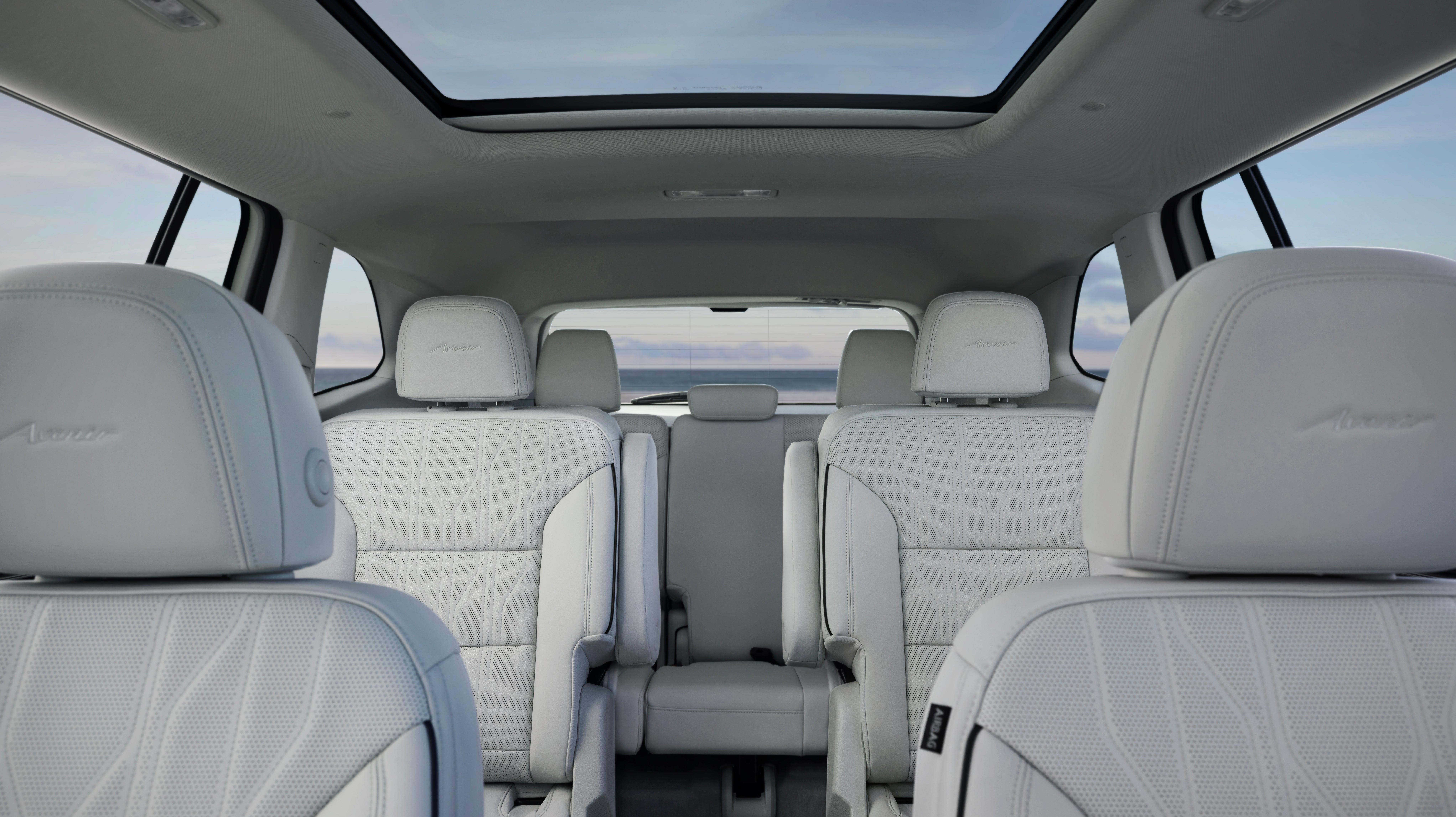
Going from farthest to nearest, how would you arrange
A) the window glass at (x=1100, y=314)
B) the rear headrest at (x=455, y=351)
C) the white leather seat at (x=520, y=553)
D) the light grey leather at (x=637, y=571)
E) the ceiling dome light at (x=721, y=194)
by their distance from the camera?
the window glass at (x=1100, y=314) < the ceiling dome light at (x=721, y=194) < the rear headrest at (x=455, y=351) < the light grey leather at (x=637, y=571) < the white leather seat at (x=520, y=553)

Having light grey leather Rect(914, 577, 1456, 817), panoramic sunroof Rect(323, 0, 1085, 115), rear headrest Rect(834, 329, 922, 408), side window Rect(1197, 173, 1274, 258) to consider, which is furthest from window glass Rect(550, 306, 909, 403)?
light grey leather Rect(914, 577, 1456, 817)

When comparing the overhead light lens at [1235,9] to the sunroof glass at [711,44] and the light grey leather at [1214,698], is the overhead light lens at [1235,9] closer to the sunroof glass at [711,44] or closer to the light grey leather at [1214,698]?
the sunroof glass at [711,44]

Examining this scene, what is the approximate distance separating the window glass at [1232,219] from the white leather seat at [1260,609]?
2.05 metres

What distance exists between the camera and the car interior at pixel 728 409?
875mm

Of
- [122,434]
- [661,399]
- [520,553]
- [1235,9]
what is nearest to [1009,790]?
[122,434]

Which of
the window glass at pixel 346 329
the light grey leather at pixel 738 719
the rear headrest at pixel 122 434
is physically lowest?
the light grey leather at pixel 738 719

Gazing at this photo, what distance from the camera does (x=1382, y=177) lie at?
2309mm

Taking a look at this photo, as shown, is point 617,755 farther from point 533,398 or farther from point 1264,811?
point 1264,811

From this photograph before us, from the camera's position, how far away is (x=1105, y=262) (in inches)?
137

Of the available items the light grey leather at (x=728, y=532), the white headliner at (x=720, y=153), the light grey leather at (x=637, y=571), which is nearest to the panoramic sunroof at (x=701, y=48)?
the white headliner at (x=720, y=153)

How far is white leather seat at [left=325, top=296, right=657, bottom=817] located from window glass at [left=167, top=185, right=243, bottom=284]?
3.14 feet

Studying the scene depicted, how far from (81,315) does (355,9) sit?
4.42 feet

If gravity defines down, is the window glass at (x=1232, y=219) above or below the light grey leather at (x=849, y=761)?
above

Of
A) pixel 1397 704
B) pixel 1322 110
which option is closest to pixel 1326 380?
pixel 1397 704
